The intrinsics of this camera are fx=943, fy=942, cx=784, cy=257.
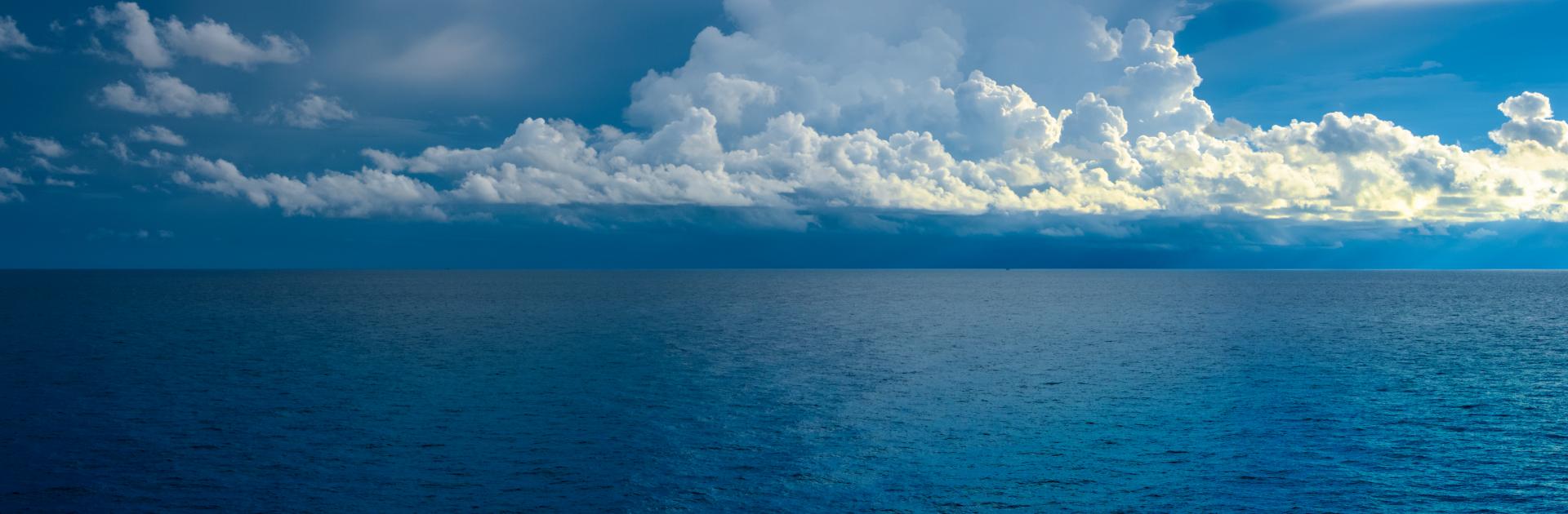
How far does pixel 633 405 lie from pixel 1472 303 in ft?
687

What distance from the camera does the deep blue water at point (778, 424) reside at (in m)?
38.8

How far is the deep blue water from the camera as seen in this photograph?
38844 millimetres

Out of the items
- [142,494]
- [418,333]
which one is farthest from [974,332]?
[142,494]

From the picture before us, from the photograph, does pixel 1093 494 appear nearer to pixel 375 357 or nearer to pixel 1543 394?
pixel 1543 394

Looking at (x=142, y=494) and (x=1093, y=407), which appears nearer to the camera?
(x=142, y=494)

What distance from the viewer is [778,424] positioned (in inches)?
2068

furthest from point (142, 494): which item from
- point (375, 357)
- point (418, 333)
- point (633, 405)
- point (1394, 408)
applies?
point (418, 333)

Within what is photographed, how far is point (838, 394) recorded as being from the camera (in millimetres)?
63656

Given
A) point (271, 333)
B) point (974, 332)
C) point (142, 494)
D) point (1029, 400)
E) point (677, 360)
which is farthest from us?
point (974, 332)

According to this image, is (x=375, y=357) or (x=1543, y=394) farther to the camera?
(x=375, y=357)

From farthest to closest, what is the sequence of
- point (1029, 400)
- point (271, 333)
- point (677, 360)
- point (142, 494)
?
point (271, 333) → point (677, 360) → point (1029, 400) → point (142, 494)

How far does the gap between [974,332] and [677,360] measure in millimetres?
49909

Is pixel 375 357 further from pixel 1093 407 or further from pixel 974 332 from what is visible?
pixel 974 332

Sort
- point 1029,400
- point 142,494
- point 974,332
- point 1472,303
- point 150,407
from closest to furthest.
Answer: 1. point 142,494
2. point 150,407
3. point 1029,400
4. point 974,332
5. point 1472,303
